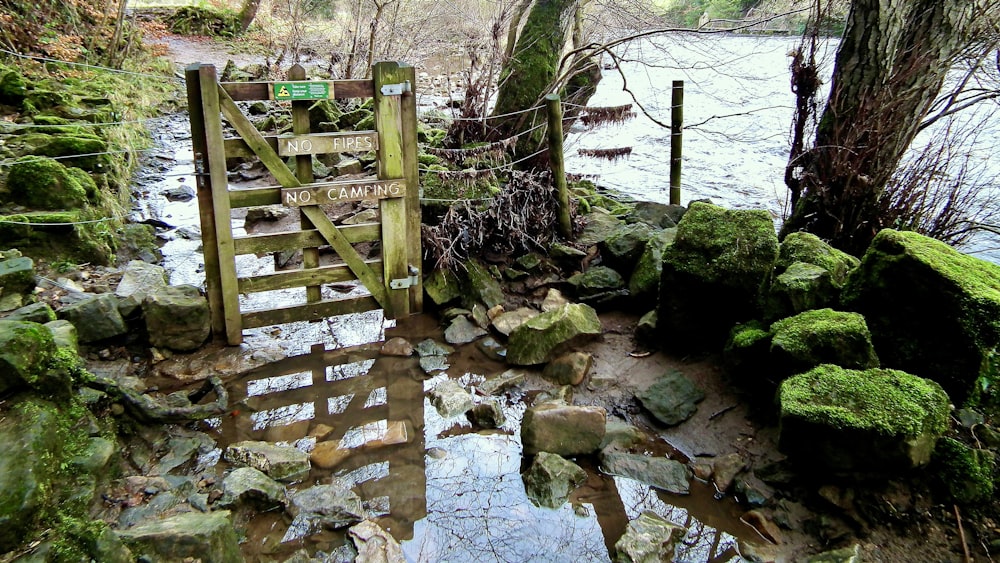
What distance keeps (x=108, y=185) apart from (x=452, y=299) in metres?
4.25

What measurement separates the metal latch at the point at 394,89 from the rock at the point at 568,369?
2476 mm

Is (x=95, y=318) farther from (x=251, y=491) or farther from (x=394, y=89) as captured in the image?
(x=394, y=89)

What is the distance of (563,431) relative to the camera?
4324 millimetres

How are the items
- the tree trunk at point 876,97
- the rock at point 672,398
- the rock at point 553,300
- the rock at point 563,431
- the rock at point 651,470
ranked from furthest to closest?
the rock at point 553,300, the tree trunk at point 876,97, the rock at point 672,398, the rock at point 563,431, the rock at point 651,470

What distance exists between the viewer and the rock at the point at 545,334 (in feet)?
17.6

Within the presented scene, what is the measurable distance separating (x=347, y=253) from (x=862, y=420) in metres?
3.90

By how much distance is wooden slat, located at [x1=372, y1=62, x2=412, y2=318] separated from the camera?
5.31m

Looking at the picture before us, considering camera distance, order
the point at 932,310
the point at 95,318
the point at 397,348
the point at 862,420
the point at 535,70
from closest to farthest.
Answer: the point at 862,420
the point at 932,310
the point at 95,318
the point at 397,348
the point at 535,70

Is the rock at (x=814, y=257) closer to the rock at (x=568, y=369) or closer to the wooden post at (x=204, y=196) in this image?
the rock at (x=568, y=369)

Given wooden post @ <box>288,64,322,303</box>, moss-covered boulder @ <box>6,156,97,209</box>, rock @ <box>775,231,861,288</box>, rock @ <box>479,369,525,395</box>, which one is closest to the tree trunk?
rock @ <box>775,231,861,288</box>

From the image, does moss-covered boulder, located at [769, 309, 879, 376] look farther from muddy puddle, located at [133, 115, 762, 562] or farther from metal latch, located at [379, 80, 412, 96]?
metal latch, located at [379, 80, 412, 96]

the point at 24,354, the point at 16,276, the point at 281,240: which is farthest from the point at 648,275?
the point at 16,276

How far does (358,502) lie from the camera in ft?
12.7

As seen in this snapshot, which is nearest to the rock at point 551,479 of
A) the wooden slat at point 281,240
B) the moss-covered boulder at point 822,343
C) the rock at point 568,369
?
the rock at point 568,369
